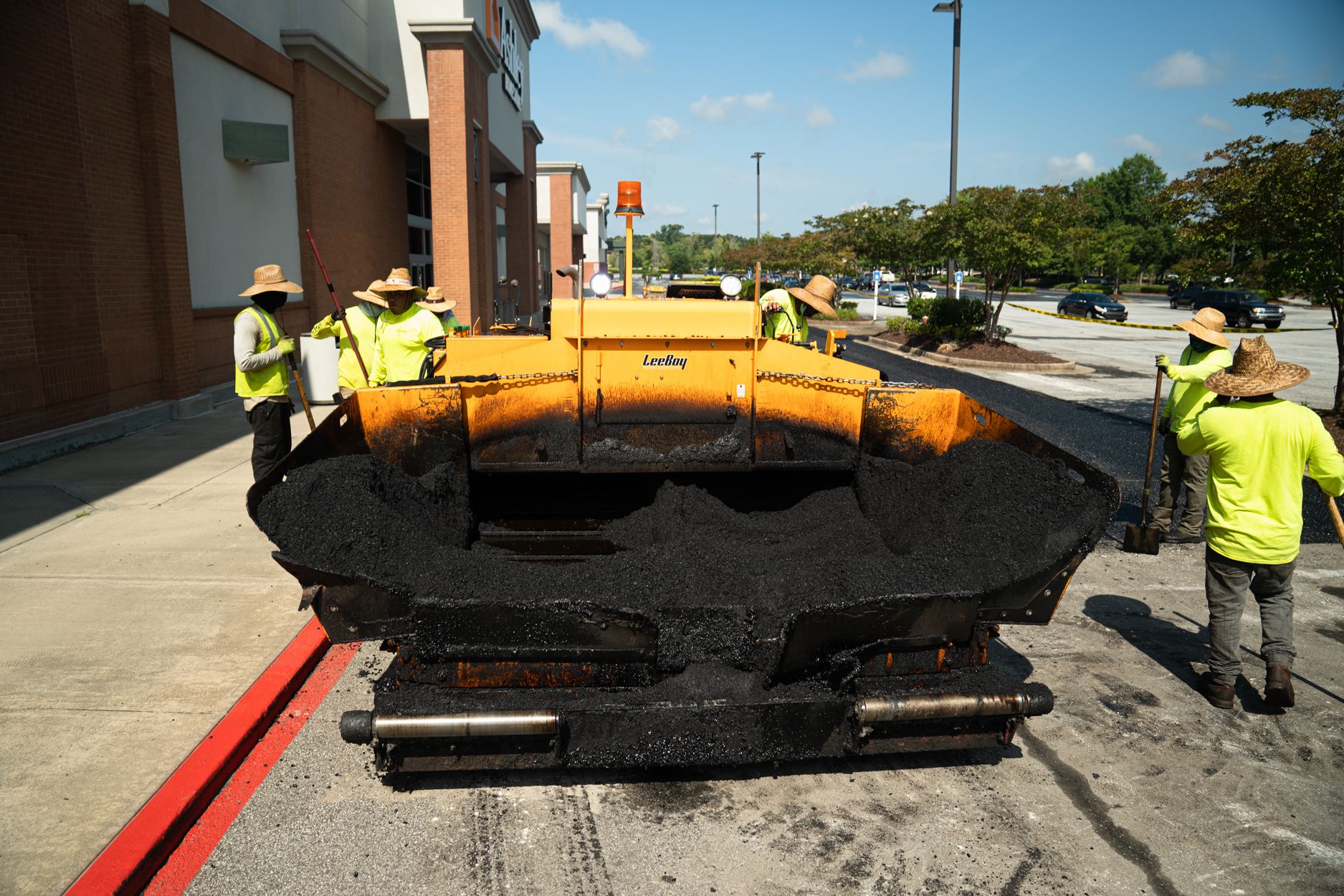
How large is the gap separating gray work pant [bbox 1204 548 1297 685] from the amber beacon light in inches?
164

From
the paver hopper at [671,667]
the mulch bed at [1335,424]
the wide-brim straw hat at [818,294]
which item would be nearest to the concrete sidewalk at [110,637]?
the paver hopper at [671,667]

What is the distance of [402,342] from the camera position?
21.5 feet

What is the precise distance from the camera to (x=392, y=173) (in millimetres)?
19781

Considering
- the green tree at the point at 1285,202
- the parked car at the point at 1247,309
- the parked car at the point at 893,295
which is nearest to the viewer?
the green tree at the point at 1285,202

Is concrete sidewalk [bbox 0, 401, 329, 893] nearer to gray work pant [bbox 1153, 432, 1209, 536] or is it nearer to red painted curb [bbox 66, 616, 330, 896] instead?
red painted curb [bbox 66, 616, 330, 896]

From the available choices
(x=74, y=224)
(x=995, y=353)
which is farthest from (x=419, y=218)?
(x=74, y=224)

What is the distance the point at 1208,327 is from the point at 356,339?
611 cm

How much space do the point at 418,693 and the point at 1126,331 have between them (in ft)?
108

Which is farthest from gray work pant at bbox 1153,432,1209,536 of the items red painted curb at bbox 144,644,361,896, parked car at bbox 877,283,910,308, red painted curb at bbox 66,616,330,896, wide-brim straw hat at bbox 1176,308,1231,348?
parked car at bbox 877,283,910,308

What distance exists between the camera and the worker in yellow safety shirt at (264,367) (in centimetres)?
610

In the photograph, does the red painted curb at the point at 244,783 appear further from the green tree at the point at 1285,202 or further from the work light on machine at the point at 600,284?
the green tree at the point at 1285,202

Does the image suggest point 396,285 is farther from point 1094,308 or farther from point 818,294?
point 1094,308

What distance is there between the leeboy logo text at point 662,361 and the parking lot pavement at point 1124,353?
33.8 feet

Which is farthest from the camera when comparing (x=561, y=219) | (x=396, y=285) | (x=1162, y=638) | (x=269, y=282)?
(x=561, y=219)
